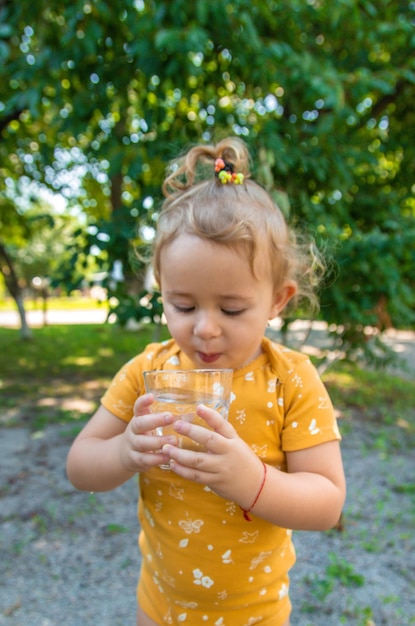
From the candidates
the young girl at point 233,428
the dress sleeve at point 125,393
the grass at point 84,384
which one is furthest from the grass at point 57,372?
the young girl at point 233,428

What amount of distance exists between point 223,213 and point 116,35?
2715 millimetres

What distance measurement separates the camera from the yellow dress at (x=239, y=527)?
1245 millimetres

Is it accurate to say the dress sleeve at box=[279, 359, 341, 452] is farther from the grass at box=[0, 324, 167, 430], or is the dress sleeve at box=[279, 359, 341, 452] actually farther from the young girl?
the grass at box=[0, 324, 167, 430]

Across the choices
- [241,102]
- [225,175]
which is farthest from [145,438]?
[241,102]

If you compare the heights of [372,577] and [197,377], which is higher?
[197,377]

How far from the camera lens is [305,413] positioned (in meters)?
1.25

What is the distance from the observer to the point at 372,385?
7.74 m

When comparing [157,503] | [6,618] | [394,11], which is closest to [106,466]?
[157,503]

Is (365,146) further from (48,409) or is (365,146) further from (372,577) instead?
(48,409)

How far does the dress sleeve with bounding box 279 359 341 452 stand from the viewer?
123 centimetres

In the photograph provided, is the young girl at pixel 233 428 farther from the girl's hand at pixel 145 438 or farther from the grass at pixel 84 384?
the grass at pixel 84 384

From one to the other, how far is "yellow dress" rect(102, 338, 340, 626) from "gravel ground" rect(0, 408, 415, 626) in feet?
4.68

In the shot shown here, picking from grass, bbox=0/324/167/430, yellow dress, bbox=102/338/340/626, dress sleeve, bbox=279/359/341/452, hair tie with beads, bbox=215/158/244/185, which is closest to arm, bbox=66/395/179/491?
yellow dress, bbox=102/338/340/626

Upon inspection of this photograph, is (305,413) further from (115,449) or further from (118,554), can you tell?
(118,554)
